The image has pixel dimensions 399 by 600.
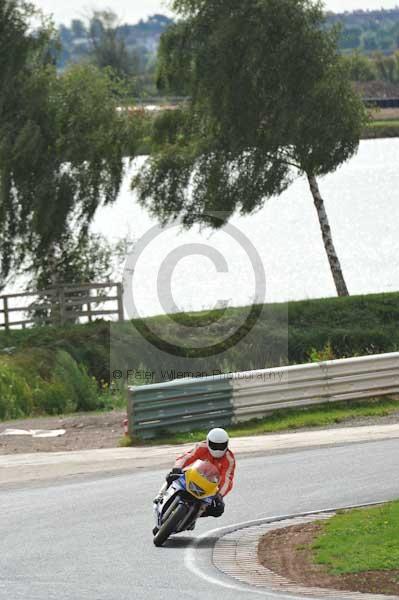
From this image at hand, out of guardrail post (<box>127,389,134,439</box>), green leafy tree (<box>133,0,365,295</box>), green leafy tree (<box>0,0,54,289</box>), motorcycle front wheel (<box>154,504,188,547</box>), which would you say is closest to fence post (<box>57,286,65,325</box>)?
green leafy tree (<box>0,0,54,289</box>)

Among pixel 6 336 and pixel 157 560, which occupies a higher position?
pixel 6 336

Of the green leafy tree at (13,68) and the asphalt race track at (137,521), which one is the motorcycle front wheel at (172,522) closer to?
the asphalt race track at (137,521)

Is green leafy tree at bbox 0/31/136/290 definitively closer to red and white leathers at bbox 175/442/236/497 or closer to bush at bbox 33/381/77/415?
bush at bbox 33/381/77/415

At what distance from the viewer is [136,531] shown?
14656 mm

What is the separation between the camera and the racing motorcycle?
542 inches

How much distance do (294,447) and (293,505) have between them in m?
5.08

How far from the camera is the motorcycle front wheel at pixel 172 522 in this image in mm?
13742

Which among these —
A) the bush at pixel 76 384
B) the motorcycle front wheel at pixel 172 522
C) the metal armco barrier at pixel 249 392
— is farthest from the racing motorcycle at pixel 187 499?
the bush at pixel 76 384

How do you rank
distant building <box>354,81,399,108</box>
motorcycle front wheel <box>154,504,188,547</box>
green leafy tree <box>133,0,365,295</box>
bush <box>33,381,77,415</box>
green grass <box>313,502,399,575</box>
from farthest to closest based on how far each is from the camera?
1. distant building <box>354,81,399,108</box>
2. green leafy tree <box>133,0,365,295</box>
3. bush <box>33,381,77,415</box>
4. motorcycle front wheel <box>154,504,188,547</box>
5. green grass <box>313,502,399,575</box>

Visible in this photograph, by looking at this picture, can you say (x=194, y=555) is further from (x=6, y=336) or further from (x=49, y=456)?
(x=6, y=336)

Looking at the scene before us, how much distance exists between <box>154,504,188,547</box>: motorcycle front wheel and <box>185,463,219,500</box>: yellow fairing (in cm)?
20

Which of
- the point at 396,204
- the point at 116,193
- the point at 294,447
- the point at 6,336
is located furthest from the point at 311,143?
the point at 396,204

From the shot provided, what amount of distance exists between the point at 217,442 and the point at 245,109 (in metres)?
29.3

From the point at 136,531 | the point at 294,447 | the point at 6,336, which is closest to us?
the point at 136,531
